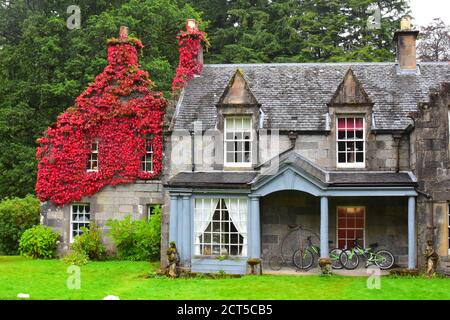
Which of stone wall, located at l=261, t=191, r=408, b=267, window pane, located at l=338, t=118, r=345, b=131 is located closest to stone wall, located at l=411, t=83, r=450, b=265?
stone wall, located at l=261, t=191, r=408, b=267

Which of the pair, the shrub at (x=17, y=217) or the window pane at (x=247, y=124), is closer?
the window pane at (x=247, y=124)

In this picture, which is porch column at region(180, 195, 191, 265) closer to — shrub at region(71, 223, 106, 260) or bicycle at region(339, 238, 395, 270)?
bicycle at region(339, 238, 395, 270)

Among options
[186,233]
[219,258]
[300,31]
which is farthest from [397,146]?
[300,31]

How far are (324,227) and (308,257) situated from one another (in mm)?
1722

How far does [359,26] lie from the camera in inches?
1788

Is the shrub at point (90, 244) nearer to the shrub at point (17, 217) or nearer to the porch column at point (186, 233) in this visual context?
the shrub at point (17, 217)

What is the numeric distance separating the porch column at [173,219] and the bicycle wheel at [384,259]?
741cm

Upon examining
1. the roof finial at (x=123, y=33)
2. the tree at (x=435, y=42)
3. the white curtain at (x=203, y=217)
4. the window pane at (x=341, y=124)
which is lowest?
the white curtain at (x=203, y=217)

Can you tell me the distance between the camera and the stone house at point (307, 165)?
850 inches

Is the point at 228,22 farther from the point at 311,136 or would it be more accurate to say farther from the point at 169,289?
the point at 169,289

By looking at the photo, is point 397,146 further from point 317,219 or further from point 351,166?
point 317,219

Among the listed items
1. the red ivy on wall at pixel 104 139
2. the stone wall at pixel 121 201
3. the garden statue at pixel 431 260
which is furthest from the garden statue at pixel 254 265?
the red ivy on wall at pixel 104 139

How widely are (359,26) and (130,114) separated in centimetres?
2416
